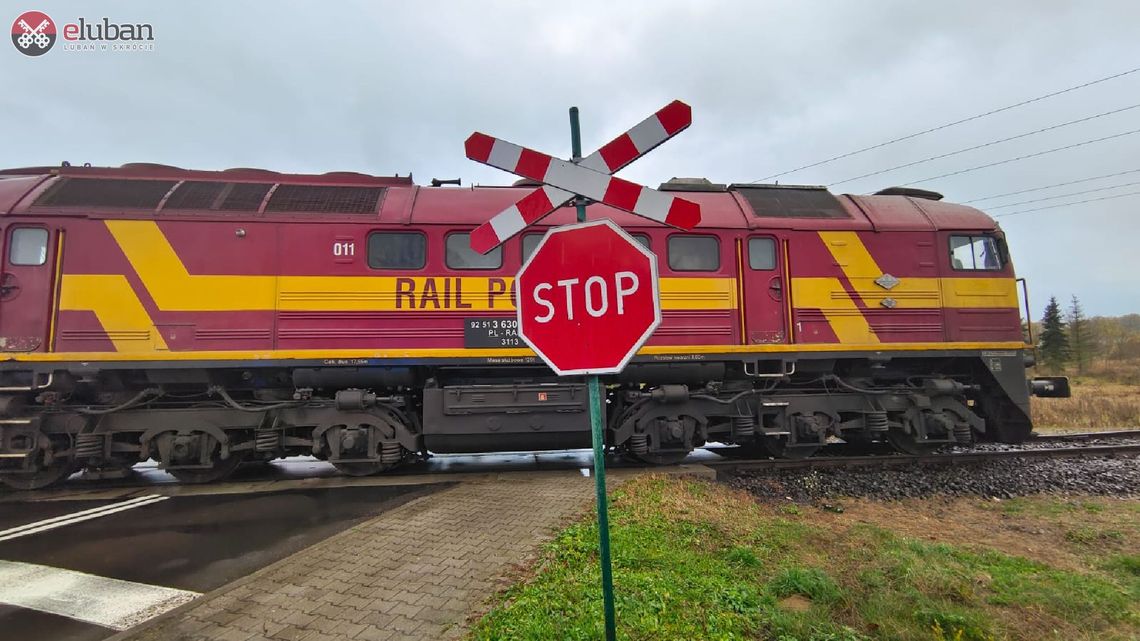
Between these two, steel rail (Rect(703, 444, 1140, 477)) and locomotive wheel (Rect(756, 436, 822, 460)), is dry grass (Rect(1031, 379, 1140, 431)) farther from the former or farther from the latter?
locomotive wheel (Rect(756, 436, 822, 460))

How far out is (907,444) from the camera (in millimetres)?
8250

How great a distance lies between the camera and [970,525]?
5.50m

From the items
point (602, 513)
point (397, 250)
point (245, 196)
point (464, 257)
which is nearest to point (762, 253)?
point (464, 257)

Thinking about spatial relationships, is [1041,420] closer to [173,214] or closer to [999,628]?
[999,628]

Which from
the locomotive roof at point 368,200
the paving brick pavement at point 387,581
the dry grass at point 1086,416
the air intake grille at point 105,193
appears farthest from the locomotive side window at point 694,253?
the dry grass at point 1086,416

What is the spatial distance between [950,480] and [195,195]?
1120 centimetres

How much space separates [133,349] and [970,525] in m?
10.3

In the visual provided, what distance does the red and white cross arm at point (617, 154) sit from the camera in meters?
2.65

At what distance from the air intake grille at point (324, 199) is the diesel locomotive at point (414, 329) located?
39 millimetres

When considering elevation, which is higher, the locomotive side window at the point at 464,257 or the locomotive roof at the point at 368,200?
the locomotive roof at the point at 368,200

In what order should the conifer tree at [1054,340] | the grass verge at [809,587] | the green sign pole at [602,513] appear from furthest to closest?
1. the conifer tree at [1054,340]
2. the grass verge at [809,587]
3. the green sign pole at [602,513]

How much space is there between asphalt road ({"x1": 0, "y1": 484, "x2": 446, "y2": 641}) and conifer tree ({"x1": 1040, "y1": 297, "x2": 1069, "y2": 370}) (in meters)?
52.2

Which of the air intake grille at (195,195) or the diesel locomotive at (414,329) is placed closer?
the diesel locomotive at (414,329)

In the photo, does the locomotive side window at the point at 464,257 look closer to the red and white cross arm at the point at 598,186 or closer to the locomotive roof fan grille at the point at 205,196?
the locomotive roof fan grille at the point at 205,196
